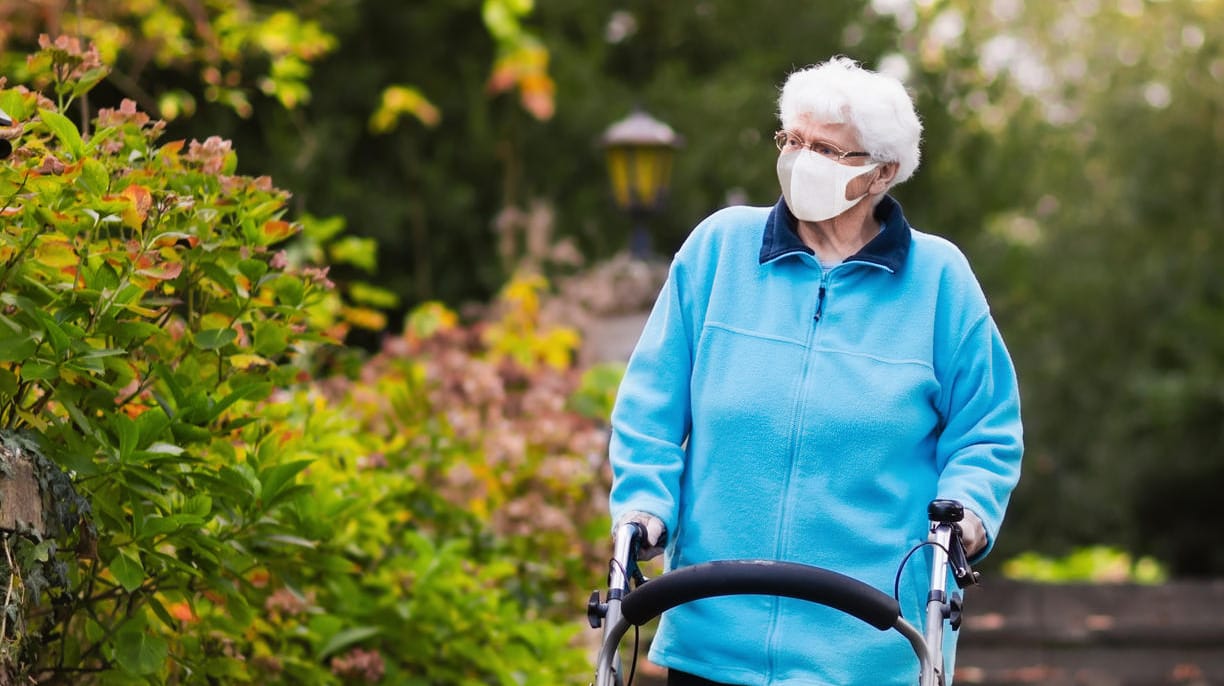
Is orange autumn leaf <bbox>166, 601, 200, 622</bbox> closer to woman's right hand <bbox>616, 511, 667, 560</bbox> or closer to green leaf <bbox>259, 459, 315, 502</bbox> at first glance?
green leaf <bbox>259, 459, 315, 502</bbox>

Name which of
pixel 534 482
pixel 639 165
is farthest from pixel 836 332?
pixel 639 165

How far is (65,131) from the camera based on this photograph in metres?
2.61

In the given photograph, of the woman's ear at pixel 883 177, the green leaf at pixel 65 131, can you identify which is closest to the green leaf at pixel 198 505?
the green leaf at pixel 65 131

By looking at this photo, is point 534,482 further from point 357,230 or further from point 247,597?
point 357,230

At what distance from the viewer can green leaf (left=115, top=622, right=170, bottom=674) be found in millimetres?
2730

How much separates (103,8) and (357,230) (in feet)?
15.5

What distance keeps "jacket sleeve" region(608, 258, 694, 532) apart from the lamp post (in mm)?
6719

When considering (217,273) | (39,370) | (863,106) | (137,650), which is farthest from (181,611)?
(863,106)

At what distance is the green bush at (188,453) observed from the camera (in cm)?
Result: 254

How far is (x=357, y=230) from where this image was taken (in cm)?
1097

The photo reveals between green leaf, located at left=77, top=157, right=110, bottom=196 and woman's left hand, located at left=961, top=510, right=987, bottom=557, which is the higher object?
green leaf, located at left=77, top=157, right=110, bottom=196

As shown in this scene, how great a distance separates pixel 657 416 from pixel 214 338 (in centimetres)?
83

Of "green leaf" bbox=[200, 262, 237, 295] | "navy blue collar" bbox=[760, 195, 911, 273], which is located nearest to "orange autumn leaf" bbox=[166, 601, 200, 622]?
"green leaf" bbox=[200, 262, 237, 295]

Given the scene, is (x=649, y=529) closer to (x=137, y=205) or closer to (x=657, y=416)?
(x=657, y=416)
